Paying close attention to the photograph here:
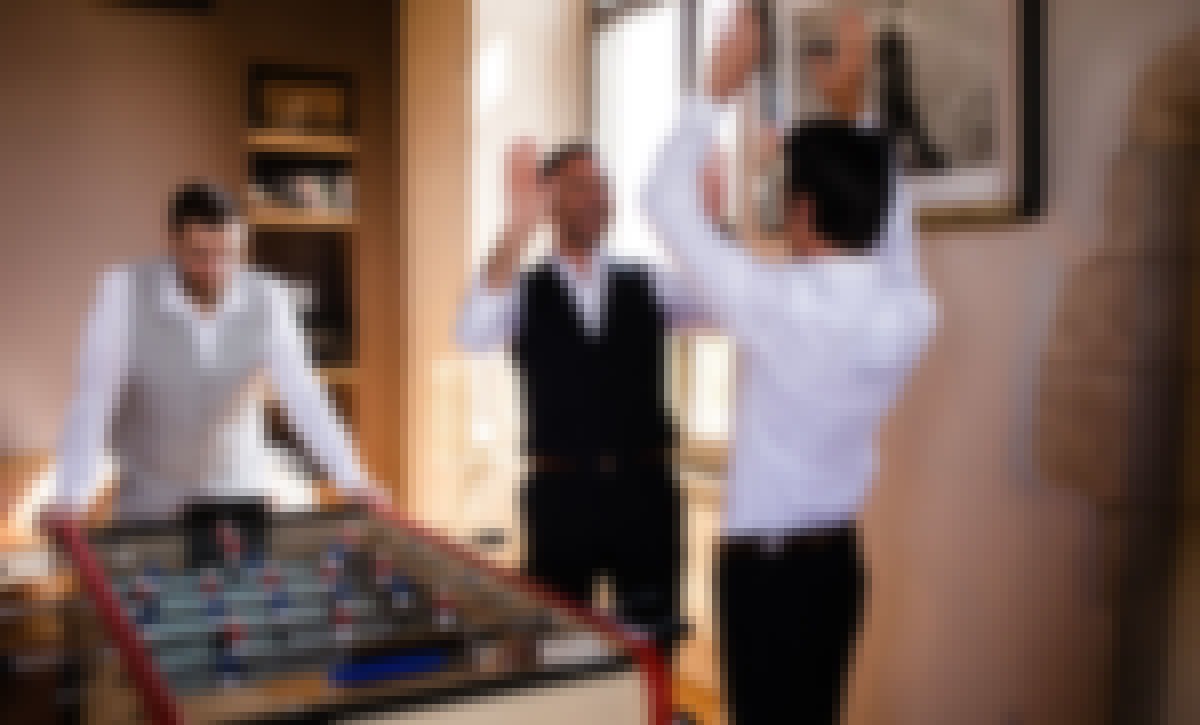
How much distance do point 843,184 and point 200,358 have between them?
4.46ft

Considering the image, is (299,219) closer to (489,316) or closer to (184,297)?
(184,297)

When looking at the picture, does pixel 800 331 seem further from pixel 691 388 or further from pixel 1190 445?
pixel 691 388

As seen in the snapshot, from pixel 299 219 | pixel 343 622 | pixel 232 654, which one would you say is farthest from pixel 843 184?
pixel 299 219

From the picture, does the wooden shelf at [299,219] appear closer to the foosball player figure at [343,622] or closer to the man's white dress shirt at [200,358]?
the man's white dress shirt at [200,358]

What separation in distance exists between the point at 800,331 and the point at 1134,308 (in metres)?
0.50

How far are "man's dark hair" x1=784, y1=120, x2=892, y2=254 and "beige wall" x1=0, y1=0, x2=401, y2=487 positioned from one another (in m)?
3.06


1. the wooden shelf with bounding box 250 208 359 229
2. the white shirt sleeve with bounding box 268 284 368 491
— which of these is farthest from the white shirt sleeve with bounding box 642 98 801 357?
the wooden shelf with bounding box 250 208 359 229

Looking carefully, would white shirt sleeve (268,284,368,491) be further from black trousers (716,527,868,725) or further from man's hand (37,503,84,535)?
black trousers (716,527,868,725)

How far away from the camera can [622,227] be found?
137 inches

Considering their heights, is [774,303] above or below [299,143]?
below

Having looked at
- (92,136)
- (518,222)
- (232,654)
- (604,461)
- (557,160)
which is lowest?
(232,654)

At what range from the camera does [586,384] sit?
2.15 meters

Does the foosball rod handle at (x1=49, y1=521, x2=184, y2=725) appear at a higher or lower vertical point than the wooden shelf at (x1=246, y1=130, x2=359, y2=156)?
lower

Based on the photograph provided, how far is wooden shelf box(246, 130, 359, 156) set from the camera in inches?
171
